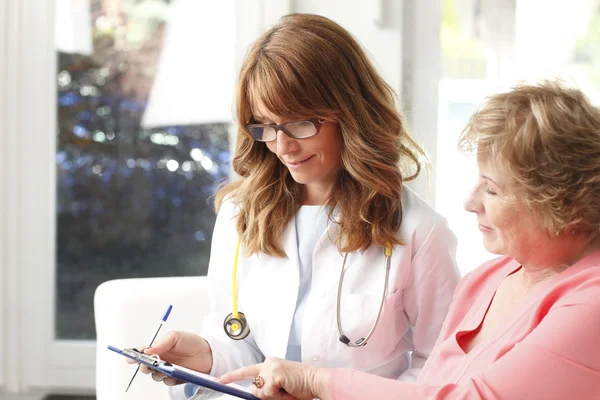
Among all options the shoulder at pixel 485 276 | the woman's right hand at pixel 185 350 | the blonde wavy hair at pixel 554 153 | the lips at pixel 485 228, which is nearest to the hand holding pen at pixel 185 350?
the woman's right hand at pixel 185 350

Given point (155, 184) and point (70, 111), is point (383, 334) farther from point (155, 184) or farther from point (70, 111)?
point (70, 111)

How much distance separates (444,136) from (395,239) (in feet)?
3.94

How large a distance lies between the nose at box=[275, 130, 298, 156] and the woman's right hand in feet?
1.49

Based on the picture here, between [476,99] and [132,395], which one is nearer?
[132,395]

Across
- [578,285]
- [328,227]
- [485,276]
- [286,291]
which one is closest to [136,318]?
[286,291]

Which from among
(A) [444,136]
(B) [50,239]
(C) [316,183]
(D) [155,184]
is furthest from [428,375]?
(B) [50,239]

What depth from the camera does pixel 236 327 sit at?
1.76 metres

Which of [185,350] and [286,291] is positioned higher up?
[286,291]

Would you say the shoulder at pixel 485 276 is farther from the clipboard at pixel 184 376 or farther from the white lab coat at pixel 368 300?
the clipboard at pixel 184 376

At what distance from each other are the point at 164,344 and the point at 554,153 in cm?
89

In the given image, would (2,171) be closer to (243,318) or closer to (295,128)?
(243,318)

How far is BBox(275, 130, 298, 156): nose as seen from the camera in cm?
161

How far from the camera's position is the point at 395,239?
166 cm

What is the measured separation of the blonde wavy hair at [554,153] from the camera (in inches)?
45.1
